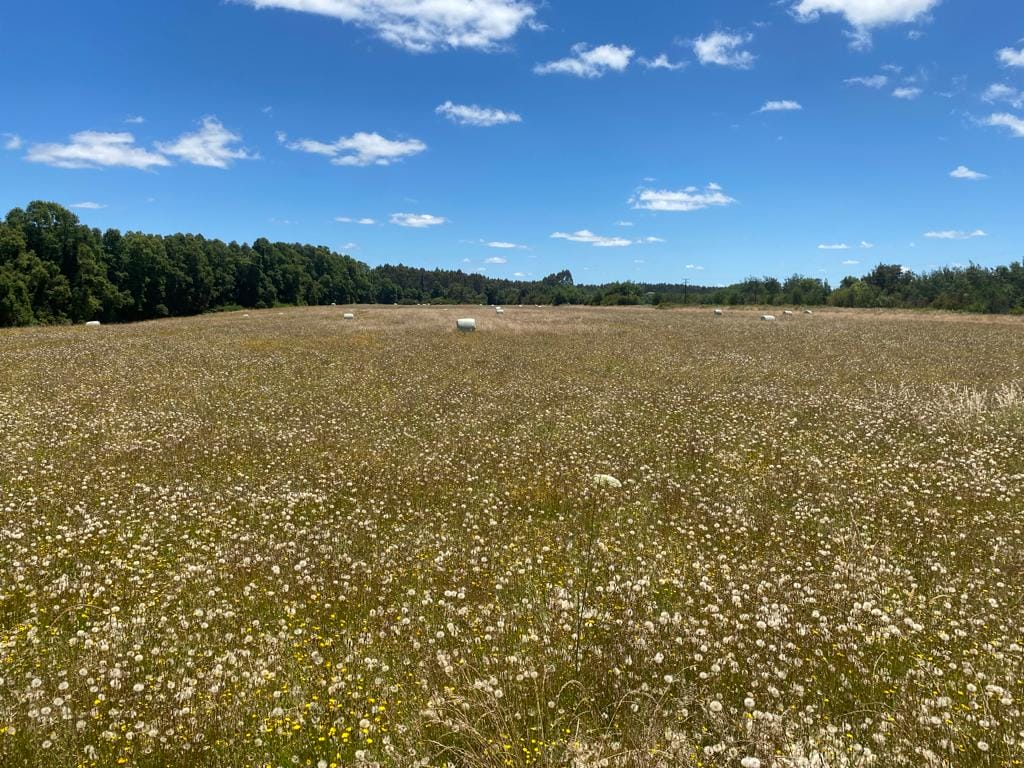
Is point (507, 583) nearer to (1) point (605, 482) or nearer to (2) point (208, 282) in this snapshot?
(1) point (605, 482)

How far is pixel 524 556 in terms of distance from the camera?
9812mm

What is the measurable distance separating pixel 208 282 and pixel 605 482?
10891cm

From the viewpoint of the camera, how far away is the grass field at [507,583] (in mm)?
5582

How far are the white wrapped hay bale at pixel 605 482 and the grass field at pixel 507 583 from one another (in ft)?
1.28

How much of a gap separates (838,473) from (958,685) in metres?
8.29

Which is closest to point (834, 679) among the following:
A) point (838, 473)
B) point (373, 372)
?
point (838, 473)

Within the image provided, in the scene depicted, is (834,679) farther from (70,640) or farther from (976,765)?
(70,640)

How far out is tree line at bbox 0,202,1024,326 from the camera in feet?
235

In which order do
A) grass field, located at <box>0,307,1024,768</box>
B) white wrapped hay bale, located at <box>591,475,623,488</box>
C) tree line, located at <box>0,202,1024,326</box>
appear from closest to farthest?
1. grass field, located at <box>0,307,1024,768</box>
2. white wrapped hay bale, located at <box>591,475,623,488</box>
3. tree line, located at <box>0,202,1024,326</box>

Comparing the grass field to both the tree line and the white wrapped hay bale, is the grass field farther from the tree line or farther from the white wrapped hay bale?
the tree line

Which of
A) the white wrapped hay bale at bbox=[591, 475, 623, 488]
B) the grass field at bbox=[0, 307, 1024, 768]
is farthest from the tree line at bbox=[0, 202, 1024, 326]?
the white wrapped hay bale at bbox=[591, 475, 623, 488]

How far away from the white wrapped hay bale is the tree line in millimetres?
78696

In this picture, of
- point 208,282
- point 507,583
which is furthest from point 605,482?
point 208,282

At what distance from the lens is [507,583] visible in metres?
8.84
